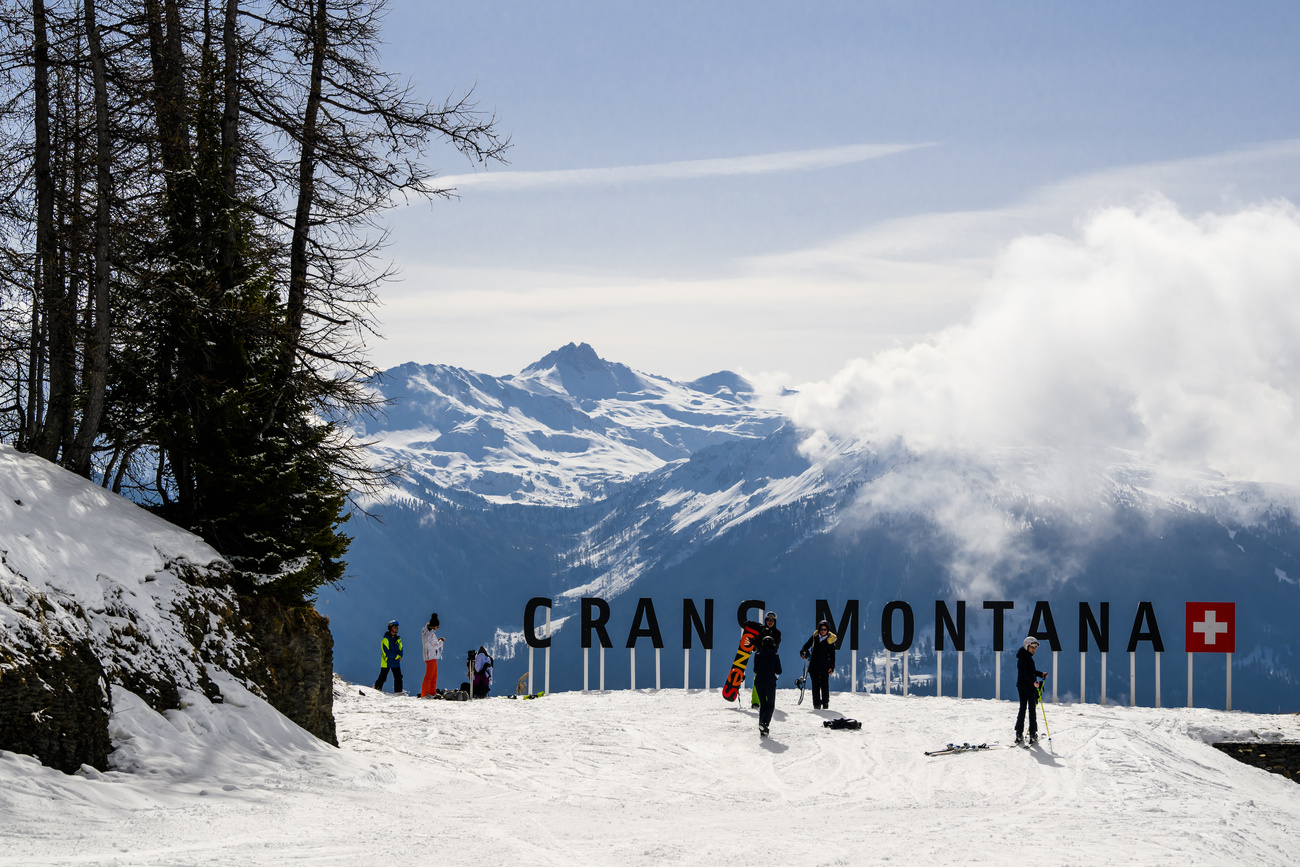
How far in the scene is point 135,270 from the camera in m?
15.4

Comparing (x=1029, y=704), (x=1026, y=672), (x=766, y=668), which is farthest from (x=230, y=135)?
(x=1029, y=704)

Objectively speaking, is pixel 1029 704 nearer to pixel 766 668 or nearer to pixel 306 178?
pixel 766 668

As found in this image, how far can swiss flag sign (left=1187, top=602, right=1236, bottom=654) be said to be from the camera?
88.0 ft

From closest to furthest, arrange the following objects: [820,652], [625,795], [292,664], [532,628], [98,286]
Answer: [625,795] < [98,286] < [292,664] < [820,652] < [532,628]

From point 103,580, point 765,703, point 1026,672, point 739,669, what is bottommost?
point 765,703

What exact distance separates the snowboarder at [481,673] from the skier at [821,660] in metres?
10.1

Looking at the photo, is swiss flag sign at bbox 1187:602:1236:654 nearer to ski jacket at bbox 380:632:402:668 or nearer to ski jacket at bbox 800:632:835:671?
ski jacket at bbox 800:632:835:671

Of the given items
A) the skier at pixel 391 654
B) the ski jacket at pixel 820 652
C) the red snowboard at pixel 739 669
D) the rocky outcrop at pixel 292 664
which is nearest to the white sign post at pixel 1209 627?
the ski jacket at pixel 820 652

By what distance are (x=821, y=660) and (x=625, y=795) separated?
32.1ft

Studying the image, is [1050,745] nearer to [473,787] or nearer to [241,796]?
[473,787]

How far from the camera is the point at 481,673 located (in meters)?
29.2

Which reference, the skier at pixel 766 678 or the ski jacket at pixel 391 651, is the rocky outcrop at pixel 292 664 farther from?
the ski jacket at pixel 391 651

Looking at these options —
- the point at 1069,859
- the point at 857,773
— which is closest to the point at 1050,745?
the point at 857,773

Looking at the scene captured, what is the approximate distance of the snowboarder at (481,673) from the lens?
29.2 m
